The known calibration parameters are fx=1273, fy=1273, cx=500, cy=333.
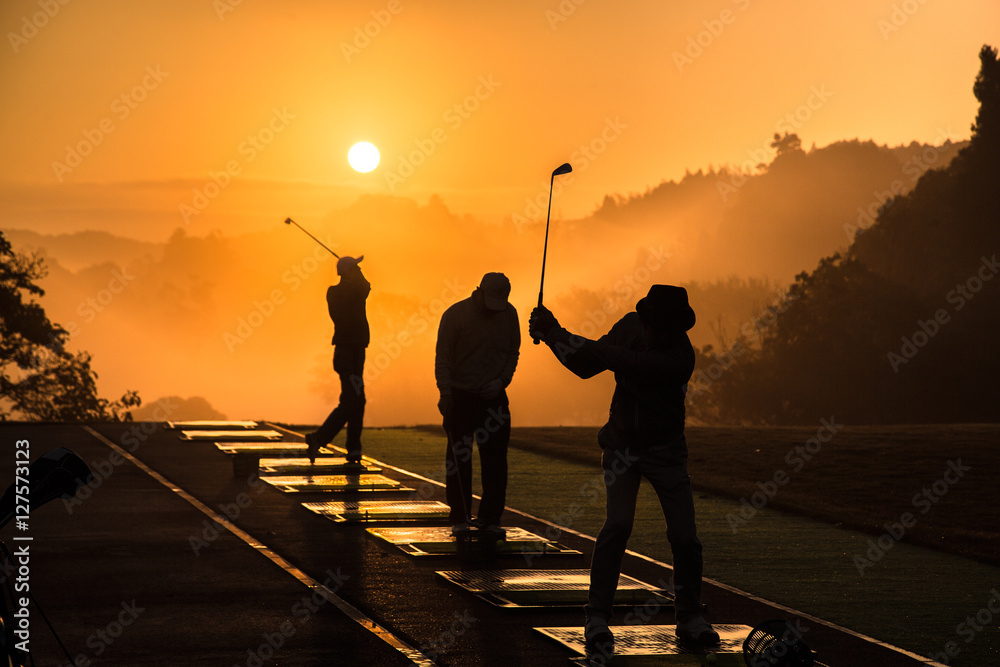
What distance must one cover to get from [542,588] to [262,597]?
1.97 meters

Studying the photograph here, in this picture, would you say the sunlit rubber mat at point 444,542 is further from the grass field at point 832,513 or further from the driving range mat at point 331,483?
the driving range mat at point 331,483

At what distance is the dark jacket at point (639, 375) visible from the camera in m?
7.20

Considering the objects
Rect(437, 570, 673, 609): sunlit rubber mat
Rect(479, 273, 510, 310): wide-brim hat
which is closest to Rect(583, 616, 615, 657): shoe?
Rect(437, 570, 673, 609): sunlit rubber mat

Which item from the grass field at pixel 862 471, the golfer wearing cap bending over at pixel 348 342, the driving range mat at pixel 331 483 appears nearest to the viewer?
the grass field at pixel 862 471

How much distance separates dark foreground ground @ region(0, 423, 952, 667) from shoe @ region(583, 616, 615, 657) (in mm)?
215

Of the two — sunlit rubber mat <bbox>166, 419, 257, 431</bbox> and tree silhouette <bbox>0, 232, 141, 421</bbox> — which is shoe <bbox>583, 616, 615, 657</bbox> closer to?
sunlit rubber mat <bbox>166, 419, 257, 431</bbox>

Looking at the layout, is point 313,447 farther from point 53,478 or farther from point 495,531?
point 53,478

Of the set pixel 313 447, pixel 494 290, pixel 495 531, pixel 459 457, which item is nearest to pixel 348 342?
pixel 313 447

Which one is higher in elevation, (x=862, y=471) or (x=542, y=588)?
(x=862, y=471)

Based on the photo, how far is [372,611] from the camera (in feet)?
27.4

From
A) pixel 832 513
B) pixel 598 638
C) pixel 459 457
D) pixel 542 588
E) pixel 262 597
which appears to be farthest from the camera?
pixel 832 513

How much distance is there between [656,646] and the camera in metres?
7.50

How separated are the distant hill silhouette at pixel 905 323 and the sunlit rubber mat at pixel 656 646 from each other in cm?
4673

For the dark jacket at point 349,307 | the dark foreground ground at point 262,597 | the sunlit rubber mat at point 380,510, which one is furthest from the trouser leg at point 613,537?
the dark jacket at point 349,307
